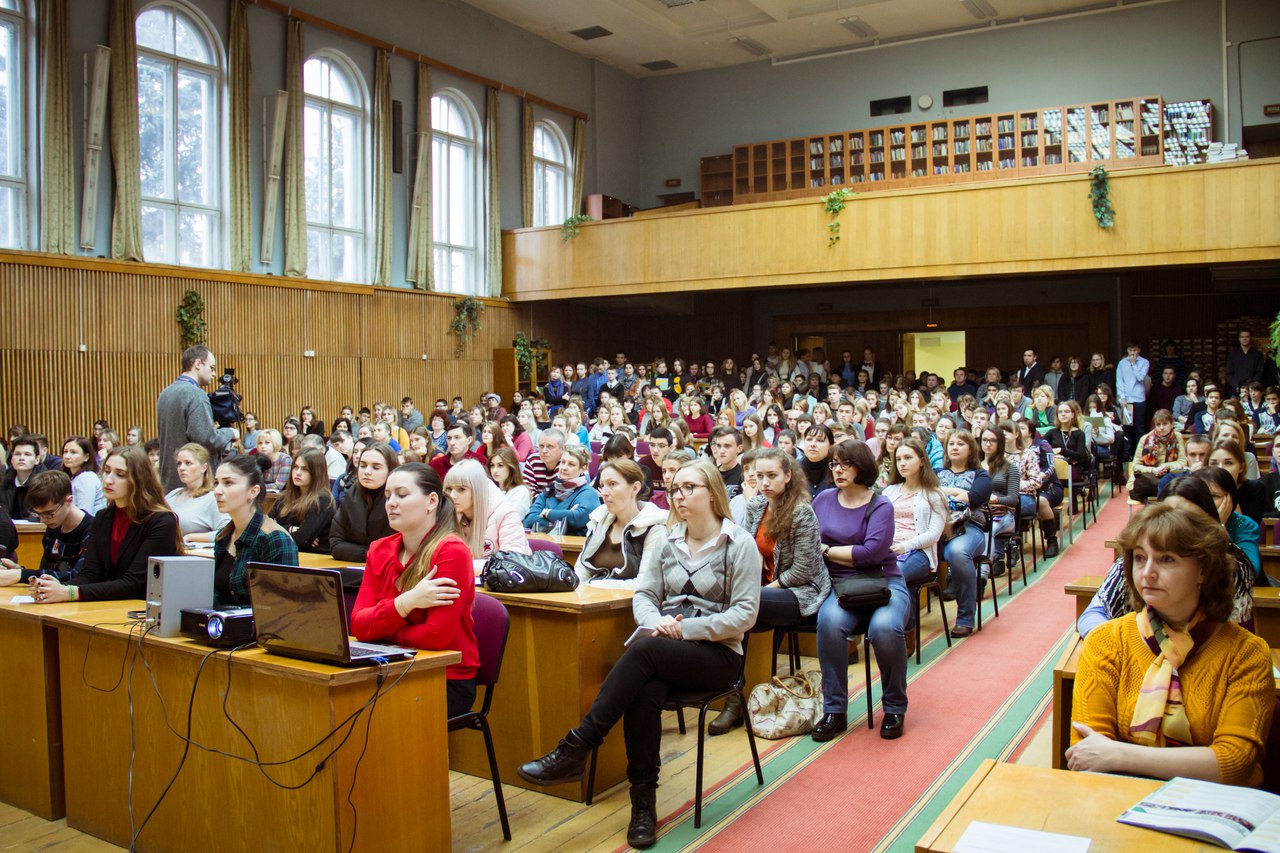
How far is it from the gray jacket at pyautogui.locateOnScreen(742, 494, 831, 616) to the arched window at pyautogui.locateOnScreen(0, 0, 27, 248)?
10079mm

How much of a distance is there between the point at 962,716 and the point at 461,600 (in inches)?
94.3

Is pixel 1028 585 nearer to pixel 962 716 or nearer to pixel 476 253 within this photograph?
pixel 962 716

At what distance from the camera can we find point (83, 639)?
11.5 ft

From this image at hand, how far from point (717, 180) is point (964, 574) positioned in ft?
44.4

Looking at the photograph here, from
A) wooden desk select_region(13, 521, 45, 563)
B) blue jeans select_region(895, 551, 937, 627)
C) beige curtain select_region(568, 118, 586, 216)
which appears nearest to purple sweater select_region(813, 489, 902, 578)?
blue jeans select_region(895, 551, 937, 627)

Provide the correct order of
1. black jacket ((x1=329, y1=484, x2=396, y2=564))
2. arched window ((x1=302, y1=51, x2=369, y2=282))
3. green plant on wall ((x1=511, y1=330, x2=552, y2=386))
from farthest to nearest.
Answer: green plant on wall ((x1=511, y1=330, x2=552, y2=386)), arched window ((x1=302, y1=51, x2=369, y2=282)), black jacket ((x1=329, y1=484, x2=396, y2=564))

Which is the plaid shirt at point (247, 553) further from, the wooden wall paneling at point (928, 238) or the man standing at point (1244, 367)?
the man standing at point (1244, 367)

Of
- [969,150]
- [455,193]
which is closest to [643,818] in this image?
[455,193]

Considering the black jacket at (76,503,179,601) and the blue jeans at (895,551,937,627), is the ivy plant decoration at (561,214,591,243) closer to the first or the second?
the blue jeans at (895,551,937,627)

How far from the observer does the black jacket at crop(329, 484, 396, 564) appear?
4855 millimetres

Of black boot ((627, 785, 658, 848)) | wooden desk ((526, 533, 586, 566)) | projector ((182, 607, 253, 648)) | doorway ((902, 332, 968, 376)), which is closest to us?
projector ((182, 607, 253, 648))

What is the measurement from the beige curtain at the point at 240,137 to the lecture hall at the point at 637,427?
0.05 metres

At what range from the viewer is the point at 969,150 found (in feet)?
51.5

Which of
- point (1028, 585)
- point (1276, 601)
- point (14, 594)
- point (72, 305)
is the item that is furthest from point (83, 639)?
point (72, 305)
